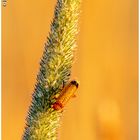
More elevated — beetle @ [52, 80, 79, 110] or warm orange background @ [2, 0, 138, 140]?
beetle @ [52, 80, 79, 110]

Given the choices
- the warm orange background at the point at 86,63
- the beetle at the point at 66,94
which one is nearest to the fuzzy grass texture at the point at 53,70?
the beetle at the point at 66,94

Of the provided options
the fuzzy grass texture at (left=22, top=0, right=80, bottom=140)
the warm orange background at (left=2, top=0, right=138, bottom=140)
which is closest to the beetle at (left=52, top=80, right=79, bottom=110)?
the fuzzy grass texture at (left=22, top=0, right=80, bottom=140)

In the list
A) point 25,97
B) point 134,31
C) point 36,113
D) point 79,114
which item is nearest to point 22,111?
point 25,97

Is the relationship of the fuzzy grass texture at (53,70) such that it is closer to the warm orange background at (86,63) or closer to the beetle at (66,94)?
the beetle at (66,94)

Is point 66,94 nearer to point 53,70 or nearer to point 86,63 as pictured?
point 53,70

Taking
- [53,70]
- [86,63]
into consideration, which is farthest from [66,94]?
[86,63]

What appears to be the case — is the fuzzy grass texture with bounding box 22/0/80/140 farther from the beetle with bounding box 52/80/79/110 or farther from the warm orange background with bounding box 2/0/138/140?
the warm orange background with bounding box 2/0/138/140

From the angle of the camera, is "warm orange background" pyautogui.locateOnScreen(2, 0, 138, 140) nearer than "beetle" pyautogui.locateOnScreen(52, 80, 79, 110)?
No
